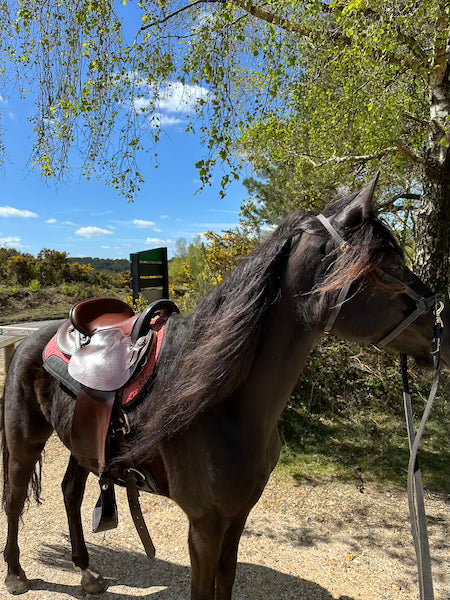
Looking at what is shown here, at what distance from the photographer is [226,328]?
150 centimetres

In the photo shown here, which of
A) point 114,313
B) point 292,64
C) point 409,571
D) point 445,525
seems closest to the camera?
point 114,313

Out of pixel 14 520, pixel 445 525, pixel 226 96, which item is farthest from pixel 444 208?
pixel 14 520

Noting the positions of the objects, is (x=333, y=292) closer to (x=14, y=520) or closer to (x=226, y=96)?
(x=14, y=520)

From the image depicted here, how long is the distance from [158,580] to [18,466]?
4.12 ft

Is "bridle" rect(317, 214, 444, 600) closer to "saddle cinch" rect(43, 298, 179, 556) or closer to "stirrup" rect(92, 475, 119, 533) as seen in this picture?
"saddle cinch" rect(43, 298, 179, 556)

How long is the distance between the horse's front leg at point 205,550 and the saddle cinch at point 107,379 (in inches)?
12.9

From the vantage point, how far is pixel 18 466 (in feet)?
8.18

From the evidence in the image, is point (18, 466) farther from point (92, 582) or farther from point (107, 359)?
point (107, 359)

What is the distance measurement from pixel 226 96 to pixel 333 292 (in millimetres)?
4108

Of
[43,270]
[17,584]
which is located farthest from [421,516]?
[43,270]

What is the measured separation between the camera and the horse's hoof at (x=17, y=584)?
256 centimetres

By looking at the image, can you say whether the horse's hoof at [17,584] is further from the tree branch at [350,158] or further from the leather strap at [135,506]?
the tree branch at [350,158]

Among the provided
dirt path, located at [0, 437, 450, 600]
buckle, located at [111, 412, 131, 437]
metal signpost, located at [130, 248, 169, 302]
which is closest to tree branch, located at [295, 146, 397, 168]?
metal signpost, located at [130, 248, 169, 302]

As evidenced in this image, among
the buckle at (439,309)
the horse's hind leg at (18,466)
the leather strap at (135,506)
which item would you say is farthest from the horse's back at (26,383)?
the buckle at (439,309)
